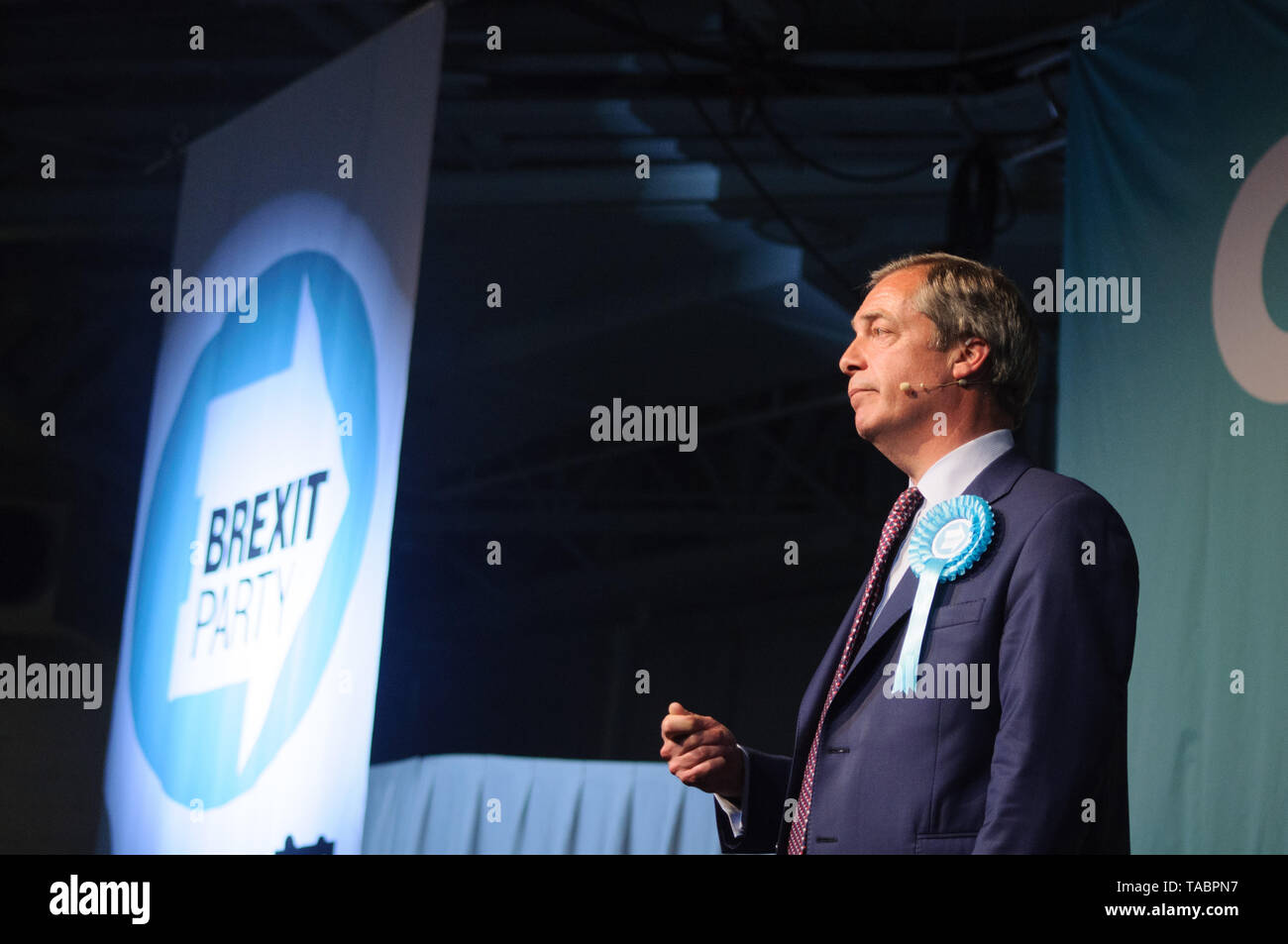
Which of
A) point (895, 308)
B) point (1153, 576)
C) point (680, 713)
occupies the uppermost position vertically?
point (895, 308)

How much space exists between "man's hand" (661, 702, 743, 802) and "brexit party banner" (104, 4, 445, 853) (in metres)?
1.22

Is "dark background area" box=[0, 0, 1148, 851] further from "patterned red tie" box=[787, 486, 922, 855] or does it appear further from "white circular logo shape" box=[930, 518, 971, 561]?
"white circular logo shape" box=[930, 518, 971, 561]

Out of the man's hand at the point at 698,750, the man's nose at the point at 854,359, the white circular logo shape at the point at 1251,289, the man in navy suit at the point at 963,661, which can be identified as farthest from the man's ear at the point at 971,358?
the white circular logo shape at the point at 1251,289

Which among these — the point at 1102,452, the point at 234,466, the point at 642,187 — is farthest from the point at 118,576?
the point at 1102,452

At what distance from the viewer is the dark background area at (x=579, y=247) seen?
474cm

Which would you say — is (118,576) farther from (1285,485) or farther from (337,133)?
(1285,485)

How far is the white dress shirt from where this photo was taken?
5.98 ft

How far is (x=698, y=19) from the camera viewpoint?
4766mm

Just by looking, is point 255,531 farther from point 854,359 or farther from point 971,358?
point 971,358

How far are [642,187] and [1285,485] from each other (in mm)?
3078

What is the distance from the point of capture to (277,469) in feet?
11.0

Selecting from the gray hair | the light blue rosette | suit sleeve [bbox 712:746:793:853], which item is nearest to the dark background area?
the gray hair

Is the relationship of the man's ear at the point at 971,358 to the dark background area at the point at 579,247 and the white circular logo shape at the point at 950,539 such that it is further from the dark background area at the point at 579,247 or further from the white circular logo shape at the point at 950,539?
the dark background area at the point at 579,247

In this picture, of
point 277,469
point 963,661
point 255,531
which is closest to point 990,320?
point 963,661
